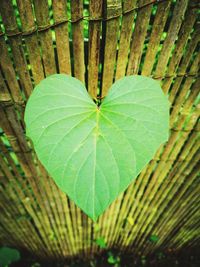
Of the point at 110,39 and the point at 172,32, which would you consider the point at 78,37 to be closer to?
the point at 110,39

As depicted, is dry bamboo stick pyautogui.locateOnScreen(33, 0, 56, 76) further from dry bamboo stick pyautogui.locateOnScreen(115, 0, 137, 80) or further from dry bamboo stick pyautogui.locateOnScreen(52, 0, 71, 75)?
dry bamboo stick pyautogui.locateOnScreen(115, 0, 137, 80)

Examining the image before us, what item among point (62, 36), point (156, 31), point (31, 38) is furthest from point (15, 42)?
point (156, 31)

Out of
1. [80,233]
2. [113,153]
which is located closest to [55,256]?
[80,233]

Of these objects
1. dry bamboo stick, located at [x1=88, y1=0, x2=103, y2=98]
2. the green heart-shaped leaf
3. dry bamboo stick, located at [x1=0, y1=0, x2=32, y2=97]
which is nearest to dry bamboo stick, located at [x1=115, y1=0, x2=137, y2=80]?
dry bamboo stick, located at [x1=88, y1=0, x2=103, y2=98]

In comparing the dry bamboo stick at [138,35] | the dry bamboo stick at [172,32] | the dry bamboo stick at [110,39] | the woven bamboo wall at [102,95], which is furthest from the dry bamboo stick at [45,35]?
the dry bamboo stick at [172,32]

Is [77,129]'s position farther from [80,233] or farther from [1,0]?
[80,233]

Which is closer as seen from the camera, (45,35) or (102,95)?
(45,35)
